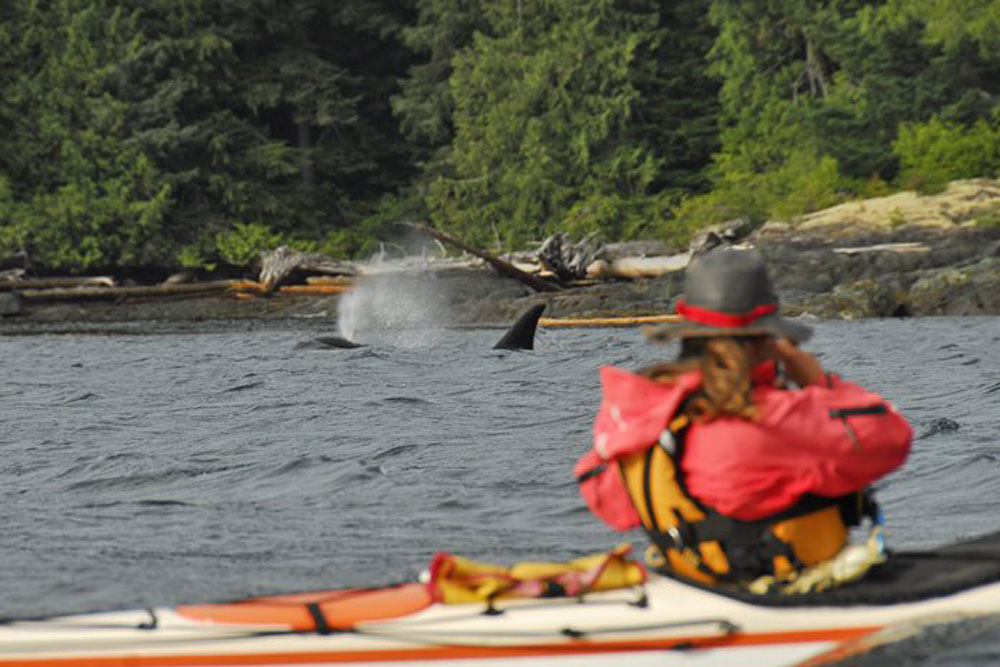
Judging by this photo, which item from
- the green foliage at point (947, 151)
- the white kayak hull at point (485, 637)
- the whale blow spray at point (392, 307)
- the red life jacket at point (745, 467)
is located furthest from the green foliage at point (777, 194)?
the white kayak hull at point (485, 637)

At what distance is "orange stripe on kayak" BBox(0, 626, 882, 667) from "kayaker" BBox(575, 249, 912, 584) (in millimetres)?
286

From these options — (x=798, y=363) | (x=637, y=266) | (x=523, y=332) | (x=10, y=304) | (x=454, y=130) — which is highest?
(x=798, y=363)

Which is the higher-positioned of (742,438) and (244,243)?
(742,438)

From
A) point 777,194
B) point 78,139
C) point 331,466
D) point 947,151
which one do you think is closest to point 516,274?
point 777,194

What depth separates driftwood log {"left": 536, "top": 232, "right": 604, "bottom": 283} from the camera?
34.9m

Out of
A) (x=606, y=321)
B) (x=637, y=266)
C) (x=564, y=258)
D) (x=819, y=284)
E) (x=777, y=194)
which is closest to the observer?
(x=606, y=321)

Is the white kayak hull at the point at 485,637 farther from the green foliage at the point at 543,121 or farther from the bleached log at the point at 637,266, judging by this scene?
the green foliage at the point at 543,121

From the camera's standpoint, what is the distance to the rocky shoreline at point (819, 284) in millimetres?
28750

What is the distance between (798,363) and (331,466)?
22.0ft

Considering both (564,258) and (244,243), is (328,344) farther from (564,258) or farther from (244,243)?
(244,243)

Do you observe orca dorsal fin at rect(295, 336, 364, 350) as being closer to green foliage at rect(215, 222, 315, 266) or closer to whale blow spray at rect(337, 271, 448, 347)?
whale blow spray at rect(337, 271, 448, 347)

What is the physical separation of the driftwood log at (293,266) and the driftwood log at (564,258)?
5952mm

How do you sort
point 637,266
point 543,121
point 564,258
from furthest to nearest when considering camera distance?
1. point 543,121
2. point 637,266
3. point 564,258

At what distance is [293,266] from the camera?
38.7 meters
